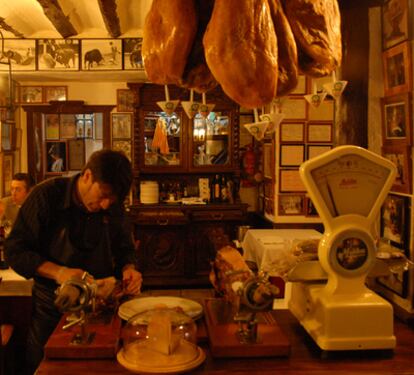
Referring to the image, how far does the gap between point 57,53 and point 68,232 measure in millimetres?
3887

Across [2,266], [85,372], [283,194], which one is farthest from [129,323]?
[283,194]

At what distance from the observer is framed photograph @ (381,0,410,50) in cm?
191

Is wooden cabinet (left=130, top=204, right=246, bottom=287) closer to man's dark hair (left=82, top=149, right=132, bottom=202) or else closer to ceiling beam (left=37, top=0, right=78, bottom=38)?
ceiling beam (left=37, top=0, right=78, bottom=38)

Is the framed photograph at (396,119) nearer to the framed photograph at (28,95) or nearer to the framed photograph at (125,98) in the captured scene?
the framed photograph at (125,98)

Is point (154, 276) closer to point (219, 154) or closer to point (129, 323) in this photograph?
point (219, 154)

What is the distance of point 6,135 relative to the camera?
19.3ft

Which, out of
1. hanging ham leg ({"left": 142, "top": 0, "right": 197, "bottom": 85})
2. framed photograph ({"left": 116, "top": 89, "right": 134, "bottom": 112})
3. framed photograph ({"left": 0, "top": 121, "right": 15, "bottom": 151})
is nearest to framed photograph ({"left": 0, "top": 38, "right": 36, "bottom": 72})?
framed photograph ({"left": 0, "top": 121, "right": 15, "bottom": 151})

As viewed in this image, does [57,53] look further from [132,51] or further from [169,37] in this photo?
[169,37]

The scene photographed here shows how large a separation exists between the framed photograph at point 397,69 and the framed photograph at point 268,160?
3.65m

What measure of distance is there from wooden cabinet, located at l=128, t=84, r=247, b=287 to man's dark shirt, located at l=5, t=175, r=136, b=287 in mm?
3485

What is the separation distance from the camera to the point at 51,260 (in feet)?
7.01

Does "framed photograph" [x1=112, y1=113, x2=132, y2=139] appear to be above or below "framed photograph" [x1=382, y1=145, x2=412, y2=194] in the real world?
above

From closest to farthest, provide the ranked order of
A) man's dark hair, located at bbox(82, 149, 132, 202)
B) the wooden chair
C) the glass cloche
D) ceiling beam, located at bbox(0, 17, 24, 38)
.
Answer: the glass cloche, man's dark hair, located at bbox(82, 149, 132, 202), the wooden chair, ceiling beam, located at bbox(0, 17, 24, 38)

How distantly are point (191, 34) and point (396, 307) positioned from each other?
1.44 metres
